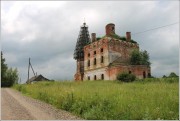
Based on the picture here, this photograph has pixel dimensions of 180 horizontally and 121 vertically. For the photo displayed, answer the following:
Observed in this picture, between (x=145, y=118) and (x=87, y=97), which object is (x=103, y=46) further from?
→ (x=145, y=118)

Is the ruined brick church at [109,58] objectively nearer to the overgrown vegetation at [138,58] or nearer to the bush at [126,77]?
the overgrown vegetation at [138,58]

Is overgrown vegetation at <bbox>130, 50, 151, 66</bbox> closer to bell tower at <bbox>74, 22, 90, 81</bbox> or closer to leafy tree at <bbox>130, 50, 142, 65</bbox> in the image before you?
leafy tree at <bbox>130, 50, 142, 65</bbox>

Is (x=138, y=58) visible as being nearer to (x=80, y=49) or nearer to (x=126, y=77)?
(x=126, y=77)

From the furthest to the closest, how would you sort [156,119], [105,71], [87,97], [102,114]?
1. [105,71]
2. [87,97]
3. [102,114]
4. [156,119]

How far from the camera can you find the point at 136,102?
1100cm

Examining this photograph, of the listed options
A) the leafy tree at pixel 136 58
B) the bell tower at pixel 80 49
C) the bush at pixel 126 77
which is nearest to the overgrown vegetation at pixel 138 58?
the leafy tree at pixel 136 58

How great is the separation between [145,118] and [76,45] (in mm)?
48941

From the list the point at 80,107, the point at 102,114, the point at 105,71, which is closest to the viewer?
the point at 102,114

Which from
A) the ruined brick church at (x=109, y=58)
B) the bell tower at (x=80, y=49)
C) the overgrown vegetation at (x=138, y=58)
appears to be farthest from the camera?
the bell tower at (x=80, y=49)

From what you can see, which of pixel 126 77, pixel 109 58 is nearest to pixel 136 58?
pixel 109 58

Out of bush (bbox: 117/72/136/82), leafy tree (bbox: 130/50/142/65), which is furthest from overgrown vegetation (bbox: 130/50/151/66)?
bush (bbox: 117/72/136/82)

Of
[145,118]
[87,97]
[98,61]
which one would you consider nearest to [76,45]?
[98,61]

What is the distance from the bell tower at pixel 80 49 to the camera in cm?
5528

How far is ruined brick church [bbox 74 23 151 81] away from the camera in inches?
1825
